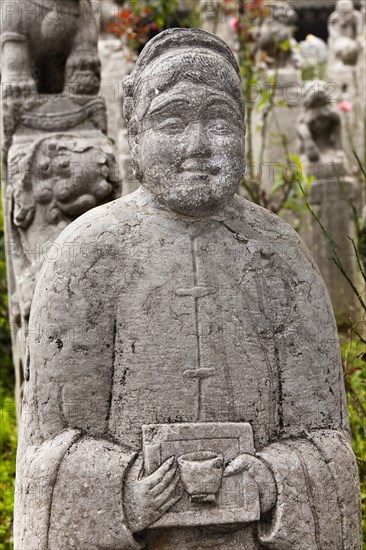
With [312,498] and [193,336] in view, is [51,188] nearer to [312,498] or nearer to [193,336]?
[193,336]

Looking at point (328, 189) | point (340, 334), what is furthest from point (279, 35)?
point (340, 334)

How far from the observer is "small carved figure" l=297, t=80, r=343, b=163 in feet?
32.8

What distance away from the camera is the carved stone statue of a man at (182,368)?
267 cm

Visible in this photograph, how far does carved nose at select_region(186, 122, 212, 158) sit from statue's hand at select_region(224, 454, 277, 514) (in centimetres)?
90

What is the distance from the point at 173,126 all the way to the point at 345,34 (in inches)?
554

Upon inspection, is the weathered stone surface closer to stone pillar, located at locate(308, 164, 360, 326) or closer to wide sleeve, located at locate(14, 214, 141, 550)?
wide sleeve, located at locate(14, 214, 141, 550)

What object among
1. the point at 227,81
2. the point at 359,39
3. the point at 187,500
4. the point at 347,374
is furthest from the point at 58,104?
the point at 359,39

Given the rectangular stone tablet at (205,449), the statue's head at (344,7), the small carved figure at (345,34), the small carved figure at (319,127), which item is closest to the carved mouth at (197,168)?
the rectangular stone tablet at (205,449)

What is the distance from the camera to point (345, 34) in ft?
52.5

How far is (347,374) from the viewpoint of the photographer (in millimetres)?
4582

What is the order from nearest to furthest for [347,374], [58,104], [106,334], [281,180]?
[106,334] → [347,374] → [58,104] → [281,180]

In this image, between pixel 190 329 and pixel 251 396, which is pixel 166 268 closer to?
pixel 190 329

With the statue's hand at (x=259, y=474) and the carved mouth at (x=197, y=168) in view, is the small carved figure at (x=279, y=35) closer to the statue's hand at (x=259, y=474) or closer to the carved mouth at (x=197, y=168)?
the carved mouth at (x=197, y=168)

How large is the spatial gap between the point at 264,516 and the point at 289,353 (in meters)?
0.50
